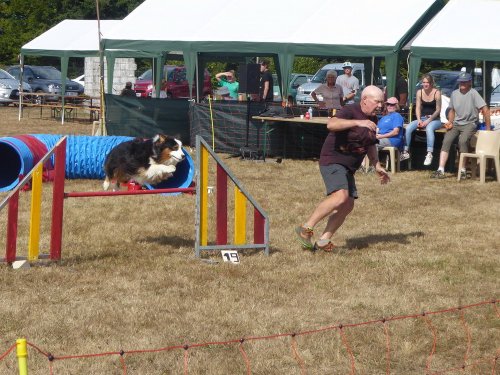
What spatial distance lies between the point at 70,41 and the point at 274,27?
9879 mm

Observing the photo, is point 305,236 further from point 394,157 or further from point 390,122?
point 394,157

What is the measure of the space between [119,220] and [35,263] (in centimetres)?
235

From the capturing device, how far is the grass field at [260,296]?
5.55 metres

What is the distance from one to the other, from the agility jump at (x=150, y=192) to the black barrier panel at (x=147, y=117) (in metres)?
9.94

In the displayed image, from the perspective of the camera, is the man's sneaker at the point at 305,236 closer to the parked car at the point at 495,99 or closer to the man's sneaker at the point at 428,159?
the man's sneaker at the point at 428,159

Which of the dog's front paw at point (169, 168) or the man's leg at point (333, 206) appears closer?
the man's leg at point (333, 206)

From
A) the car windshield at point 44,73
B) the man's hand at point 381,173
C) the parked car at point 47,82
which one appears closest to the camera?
the man's hand at point 381,173

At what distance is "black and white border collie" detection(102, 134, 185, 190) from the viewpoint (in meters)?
10.5

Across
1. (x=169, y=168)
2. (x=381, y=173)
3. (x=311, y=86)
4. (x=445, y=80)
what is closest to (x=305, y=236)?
(x=381, y=173)

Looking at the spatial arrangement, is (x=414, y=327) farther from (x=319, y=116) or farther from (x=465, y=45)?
(x=319, y=116)

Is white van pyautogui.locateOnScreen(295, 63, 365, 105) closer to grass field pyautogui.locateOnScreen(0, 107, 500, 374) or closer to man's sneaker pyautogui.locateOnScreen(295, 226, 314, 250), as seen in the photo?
grass field pyautogui.locateOnScreen(0, 107, 500, 374)

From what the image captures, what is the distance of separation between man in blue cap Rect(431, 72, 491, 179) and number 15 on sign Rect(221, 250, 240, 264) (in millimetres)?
6658

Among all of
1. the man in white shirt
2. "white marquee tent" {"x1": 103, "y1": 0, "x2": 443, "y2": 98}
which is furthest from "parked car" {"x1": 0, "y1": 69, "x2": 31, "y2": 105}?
the man in white shirt

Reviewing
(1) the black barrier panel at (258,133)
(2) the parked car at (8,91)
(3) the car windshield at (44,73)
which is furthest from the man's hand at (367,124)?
(3) the car windshield at (44,73)
